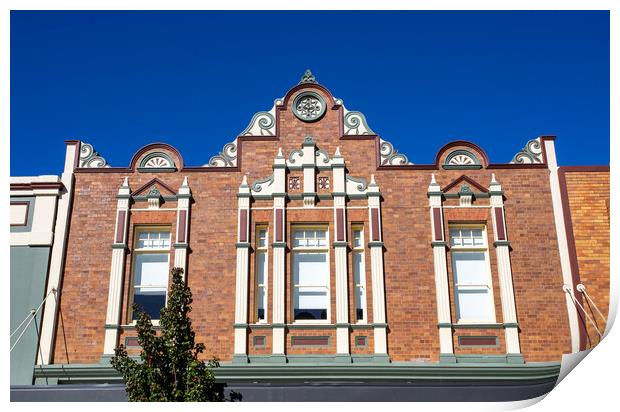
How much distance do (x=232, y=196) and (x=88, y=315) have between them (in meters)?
3.72

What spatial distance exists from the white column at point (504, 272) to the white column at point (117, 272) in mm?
7532

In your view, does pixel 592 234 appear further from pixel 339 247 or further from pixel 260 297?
pixel 260 297

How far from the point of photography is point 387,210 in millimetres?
15398

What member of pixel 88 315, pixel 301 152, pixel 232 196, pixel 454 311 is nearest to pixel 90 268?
pixel 88 315

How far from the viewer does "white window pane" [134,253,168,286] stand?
15102 millimetres

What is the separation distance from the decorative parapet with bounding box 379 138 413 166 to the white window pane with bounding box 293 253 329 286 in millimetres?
2429

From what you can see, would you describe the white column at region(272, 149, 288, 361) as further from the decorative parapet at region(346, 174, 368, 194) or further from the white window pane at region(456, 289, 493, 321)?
the white window pane at region(456, 289, 493, 321)

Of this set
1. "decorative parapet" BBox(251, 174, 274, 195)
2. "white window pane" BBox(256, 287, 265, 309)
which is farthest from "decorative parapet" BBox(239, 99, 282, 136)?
"white window pane" BBox(256, 287, 265, 309)

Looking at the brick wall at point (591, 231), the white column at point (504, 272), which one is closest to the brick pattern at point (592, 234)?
the brick wall at point (591, 231)

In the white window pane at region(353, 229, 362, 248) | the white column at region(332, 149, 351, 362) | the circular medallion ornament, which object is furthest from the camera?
the circular medallion ornament

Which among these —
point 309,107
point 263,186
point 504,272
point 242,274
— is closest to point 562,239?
point 504,272

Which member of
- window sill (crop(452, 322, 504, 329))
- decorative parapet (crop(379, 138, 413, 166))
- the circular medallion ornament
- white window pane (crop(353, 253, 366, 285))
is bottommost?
window sill (crop(452, 322, 504, 329))
